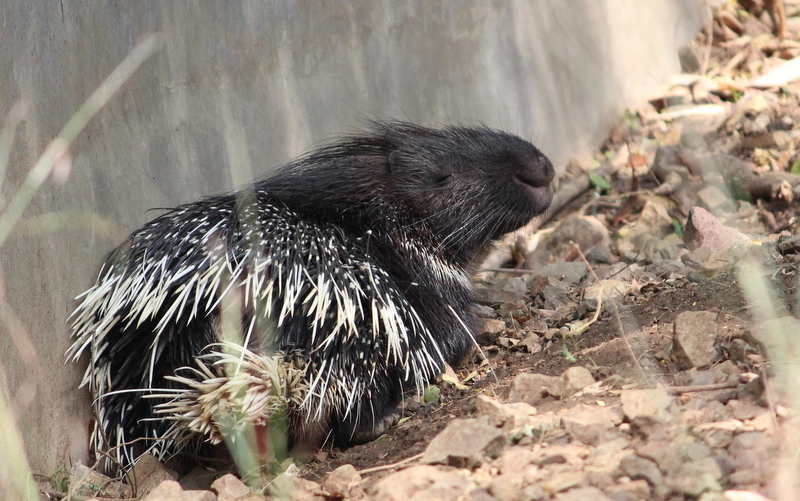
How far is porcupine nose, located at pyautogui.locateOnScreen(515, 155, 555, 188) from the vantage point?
285cm

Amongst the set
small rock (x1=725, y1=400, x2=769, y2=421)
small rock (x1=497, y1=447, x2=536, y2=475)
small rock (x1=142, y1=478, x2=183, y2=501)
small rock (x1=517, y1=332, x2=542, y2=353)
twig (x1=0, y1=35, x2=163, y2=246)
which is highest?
twig (x1=0, y1=35, x2=163, y2=246)

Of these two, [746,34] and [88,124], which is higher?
[746,34]

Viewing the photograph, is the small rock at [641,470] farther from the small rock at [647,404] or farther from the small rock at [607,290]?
the small rock at [607,290]

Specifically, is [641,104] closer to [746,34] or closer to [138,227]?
[746,34]

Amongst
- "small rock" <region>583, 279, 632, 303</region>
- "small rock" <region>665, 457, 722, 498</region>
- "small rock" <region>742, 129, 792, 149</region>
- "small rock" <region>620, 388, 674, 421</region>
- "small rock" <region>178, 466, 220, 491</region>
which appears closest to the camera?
"small rock" <region>665, 457, 722, 498</region>

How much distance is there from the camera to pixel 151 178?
2.48m

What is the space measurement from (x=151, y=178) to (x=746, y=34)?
507 centimetres

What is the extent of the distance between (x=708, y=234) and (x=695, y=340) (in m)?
1.42

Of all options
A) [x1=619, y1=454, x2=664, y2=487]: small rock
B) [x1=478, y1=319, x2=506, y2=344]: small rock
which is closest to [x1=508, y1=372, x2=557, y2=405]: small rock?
[x1=619, y1=454, x2=664, y2=487]: small rock

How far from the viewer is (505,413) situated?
5.70 ft

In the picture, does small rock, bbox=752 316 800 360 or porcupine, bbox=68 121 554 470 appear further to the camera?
porcupine, bbox=68 121 554 470

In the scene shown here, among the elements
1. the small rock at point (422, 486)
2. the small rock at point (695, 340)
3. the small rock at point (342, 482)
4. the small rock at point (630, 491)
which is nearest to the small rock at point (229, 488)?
the small rock at point (342, 482)

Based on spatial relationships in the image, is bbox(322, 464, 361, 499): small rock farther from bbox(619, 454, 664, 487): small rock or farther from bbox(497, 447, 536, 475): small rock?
bbox(619, 454, 664, 487): small rock

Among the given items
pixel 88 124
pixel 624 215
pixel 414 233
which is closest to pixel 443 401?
pixel 414 233
